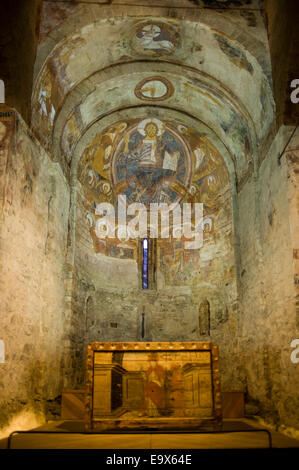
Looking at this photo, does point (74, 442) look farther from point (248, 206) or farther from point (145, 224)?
point (145, 224)

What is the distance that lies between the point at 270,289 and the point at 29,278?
16.3ft

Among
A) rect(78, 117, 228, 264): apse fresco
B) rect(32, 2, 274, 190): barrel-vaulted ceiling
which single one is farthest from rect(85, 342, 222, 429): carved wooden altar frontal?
rect(78, 117, 228, 264): apse fresco

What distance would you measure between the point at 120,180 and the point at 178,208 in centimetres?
217

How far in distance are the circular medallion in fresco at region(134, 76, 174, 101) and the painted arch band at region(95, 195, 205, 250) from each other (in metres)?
3.50

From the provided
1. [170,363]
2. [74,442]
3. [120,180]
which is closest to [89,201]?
[120,180]

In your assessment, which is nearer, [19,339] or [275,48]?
→ [19,339]

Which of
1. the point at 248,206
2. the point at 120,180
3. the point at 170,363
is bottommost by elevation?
the point at 170,363

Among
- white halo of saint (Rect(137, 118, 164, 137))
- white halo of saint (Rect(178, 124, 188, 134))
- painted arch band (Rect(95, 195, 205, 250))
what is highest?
white halo of saint (Rect(137, 118, 164, 137))

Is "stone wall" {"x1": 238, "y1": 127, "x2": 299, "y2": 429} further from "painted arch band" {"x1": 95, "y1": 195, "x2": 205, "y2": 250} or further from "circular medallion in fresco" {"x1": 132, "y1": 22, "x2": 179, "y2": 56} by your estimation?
"circular medallion in fresco" {"x1": 132, "y1": 22, "x2": 179, "y2": 56}

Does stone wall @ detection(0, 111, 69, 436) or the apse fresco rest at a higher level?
the apse fresco

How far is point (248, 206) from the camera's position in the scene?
1093 centimetres

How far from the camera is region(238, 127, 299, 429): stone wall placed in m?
7.86

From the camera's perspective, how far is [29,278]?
27.7ft

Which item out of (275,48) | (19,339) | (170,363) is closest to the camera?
(170,363)
